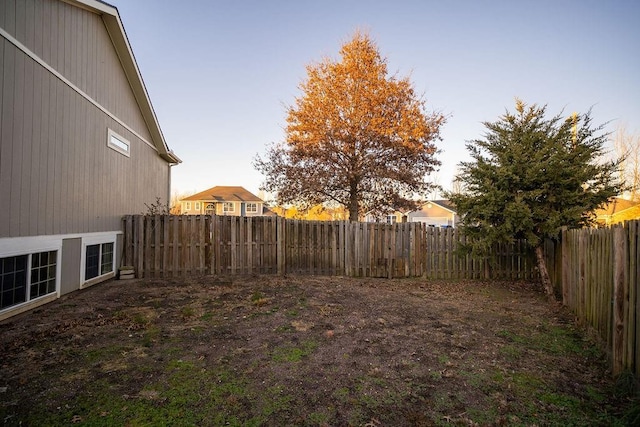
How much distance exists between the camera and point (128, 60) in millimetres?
9406

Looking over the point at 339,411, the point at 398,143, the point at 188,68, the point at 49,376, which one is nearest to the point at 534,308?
the point at 339,411

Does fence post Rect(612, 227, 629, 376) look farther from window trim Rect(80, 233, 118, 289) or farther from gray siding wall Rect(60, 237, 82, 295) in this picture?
window trim Rect(80, 233, 118, 289)

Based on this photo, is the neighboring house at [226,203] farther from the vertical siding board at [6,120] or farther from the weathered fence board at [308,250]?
the vertical siding board at [6,120]

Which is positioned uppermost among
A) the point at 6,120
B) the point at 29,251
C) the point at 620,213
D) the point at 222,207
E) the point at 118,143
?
the point at 118,143

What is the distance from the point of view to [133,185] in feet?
34.9

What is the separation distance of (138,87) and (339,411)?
11.3m

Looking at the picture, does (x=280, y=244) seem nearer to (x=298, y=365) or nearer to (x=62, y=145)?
(x=62, y=145)

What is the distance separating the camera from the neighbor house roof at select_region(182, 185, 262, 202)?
45688mm

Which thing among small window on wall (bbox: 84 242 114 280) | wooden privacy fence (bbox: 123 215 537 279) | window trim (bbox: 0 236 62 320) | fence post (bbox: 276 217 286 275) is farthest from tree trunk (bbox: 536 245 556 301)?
small window on wall (bbox: 84 242 114 280)

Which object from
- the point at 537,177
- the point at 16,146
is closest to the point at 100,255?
the point at 16,146

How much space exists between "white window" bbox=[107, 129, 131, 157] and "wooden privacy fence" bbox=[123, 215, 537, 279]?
6.89 feet

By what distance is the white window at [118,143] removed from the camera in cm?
880

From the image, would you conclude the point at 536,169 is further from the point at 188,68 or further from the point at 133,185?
the point at 188,68

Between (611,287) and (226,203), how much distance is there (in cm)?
4537
